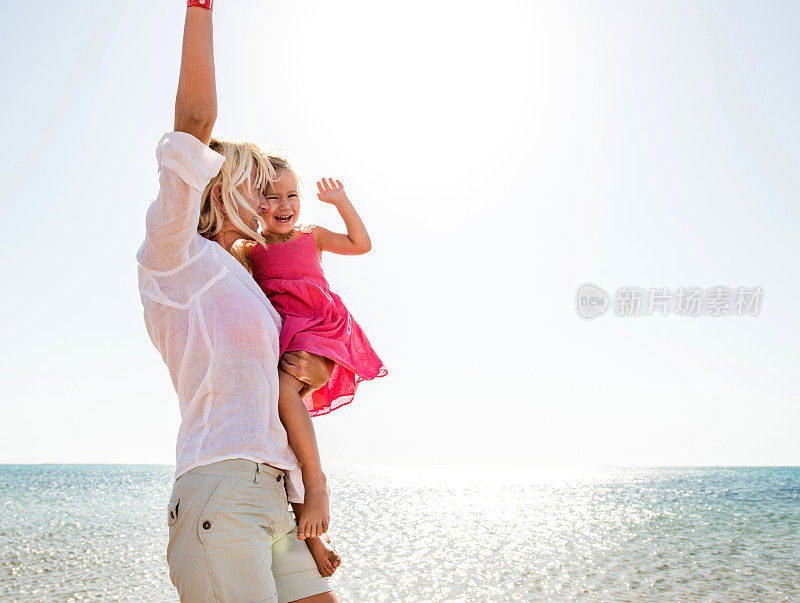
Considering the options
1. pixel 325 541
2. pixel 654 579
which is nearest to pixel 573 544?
pixel 654 579

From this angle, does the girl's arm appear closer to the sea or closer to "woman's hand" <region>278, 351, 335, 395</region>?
"woman's hand" <region>278, 351, 335, 395</region>

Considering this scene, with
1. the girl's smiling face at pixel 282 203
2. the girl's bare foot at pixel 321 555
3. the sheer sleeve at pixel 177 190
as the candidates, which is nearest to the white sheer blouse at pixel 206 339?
the sheer sleeve at pixel 177 190

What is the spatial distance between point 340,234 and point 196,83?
106 cm

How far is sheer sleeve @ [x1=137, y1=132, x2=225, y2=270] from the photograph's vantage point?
1.52 m

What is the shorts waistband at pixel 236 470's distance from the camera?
1.59 m

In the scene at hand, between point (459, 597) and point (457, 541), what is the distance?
726 cm

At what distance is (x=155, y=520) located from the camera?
2386 cm

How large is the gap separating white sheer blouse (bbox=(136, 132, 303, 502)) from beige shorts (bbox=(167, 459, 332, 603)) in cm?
4

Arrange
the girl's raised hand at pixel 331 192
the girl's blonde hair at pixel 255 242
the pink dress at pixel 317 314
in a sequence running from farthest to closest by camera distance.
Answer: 1. the girl's raised hand at pixel 331 192
2. the girl's blonde hair at pixel 255 242
3. the pink dress at pixel 317 314

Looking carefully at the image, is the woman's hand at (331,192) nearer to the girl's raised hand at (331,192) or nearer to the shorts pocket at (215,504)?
the girl's raised hand at (331,192)

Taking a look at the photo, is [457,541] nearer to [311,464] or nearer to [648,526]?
[648,526]

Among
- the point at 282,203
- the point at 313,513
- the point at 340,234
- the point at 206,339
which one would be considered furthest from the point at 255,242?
the point at 313,513

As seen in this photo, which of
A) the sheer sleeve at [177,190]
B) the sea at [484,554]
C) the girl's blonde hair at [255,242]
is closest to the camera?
the sheer sleeve at [177,190]

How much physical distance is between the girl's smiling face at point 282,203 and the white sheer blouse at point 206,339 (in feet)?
1.95
